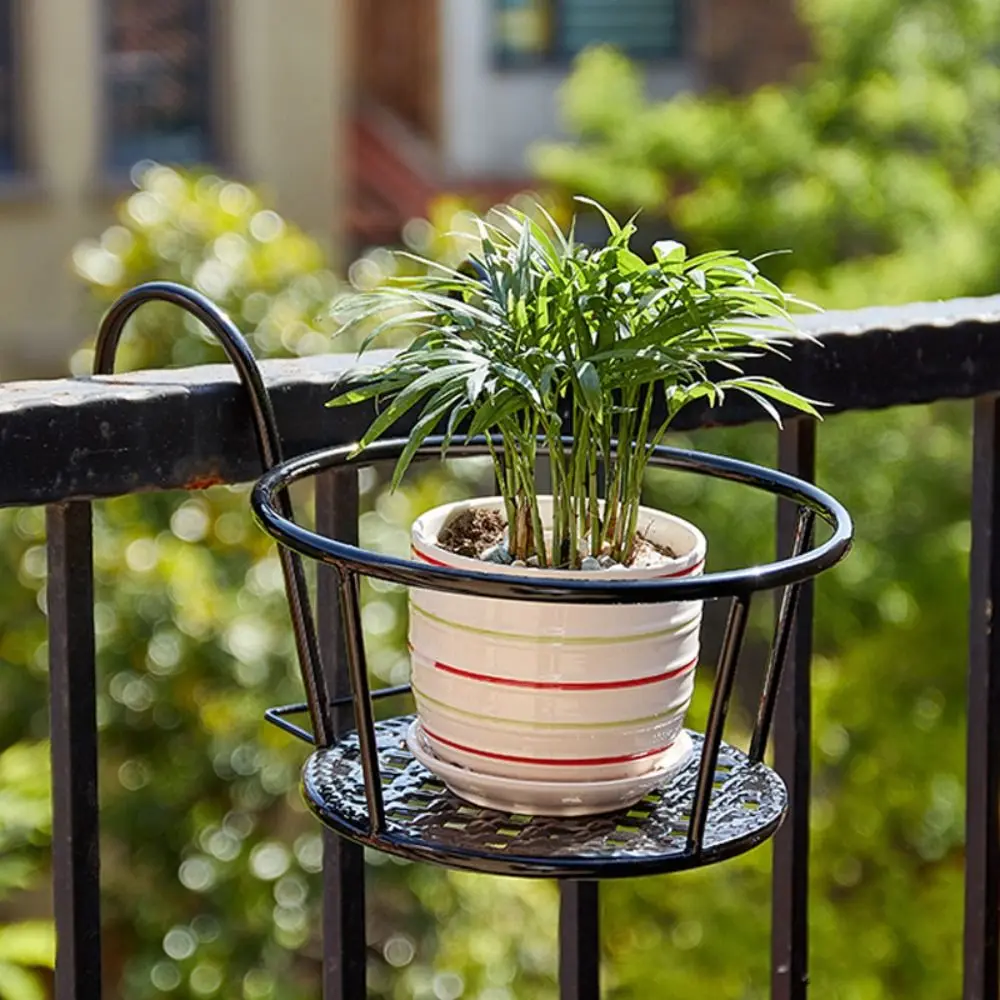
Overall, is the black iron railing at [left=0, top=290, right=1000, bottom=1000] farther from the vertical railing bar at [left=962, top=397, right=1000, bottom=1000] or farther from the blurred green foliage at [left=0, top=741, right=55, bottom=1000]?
the blurred green foliage at [left=0, top=741, right=55, bottom=1000]

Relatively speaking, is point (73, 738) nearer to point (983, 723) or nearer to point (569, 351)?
point (569, 351)

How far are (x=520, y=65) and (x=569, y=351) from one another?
29.3 feet

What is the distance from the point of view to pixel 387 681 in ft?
9.20

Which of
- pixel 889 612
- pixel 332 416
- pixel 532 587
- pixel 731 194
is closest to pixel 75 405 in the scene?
pixel 332 416

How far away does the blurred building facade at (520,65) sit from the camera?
921 cm

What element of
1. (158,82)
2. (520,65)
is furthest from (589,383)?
(520,65)

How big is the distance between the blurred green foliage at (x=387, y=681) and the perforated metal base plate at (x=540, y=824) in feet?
4.30

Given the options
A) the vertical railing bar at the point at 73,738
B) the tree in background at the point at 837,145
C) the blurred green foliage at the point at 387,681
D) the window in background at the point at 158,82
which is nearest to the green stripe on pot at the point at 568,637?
the vertical railing bar at the point at 73,738

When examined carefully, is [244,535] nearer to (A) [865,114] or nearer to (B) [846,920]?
(B) [846,920]

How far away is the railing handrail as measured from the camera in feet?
2.69

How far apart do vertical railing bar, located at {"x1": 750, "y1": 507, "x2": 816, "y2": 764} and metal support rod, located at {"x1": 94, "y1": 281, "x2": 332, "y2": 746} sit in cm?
20

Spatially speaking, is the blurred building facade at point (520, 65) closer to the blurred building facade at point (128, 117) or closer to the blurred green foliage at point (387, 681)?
the blurred building facade at point (128, 117)

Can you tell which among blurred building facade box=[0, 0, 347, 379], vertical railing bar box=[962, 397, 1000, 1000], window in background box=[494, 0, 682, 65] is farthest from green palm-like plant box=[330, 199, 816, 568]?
window in background box=[494, 0, 682, 65]

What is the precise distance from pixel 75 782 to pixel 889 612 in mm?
2918
